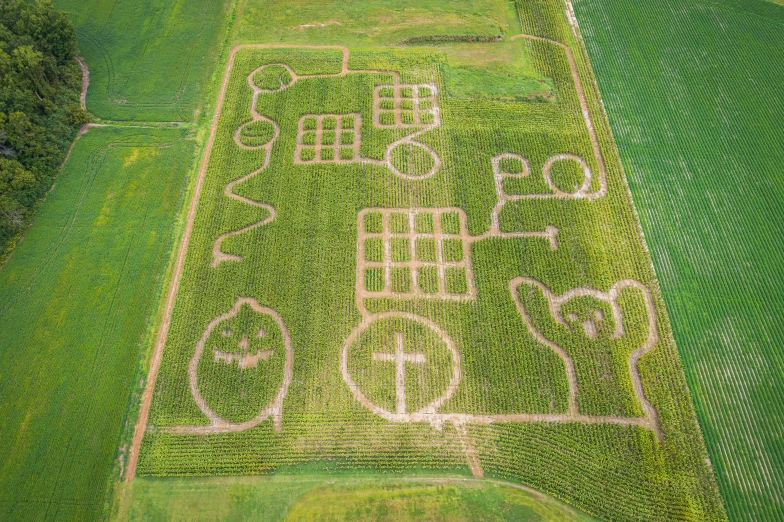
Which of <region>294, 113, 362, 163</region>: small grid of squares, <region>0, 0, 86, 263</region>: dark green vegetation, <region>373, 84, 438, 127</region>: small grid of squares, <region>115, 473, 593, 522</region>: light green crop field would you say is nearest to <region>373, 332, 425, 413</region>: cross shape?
→ <region>115, 473, 593, 522</region>: light green crop field

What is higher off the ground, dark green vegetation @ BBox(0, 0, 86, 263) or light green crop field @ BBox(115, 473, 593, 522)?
dark green vegetation @ BBox(0, 0, 86, 263)

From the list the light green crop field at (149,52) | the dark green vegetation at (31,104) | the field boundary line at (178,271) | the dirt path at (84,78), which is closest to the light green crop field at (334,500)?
the field boundary line at (178,271)

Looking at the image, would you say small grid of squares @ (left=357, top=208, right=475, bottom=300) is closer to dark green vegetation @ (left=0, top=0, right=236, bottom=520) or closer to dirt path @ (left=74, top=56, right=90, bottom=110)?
dark green vegetation @ (left=0, top=0, right=236, bottom=520)

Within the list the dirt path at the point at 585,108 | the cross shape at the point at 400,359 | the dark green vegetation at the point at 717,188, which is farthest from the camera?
the dirt path at the point at 585,108

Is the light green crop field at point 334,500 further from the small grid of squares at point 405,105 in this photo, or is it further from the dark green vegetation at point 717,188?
the small grid of squares at point 405,105

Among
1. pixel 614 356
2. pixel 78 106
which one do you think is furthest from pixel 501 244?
pixel 78 106

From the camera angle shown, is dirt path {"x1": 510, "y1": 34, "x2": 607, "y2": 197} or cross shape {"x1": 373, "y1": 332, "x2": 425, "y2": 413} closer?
cross shape {"x1": 373, "y1": 332, "x2": 425, "y2": 413}
